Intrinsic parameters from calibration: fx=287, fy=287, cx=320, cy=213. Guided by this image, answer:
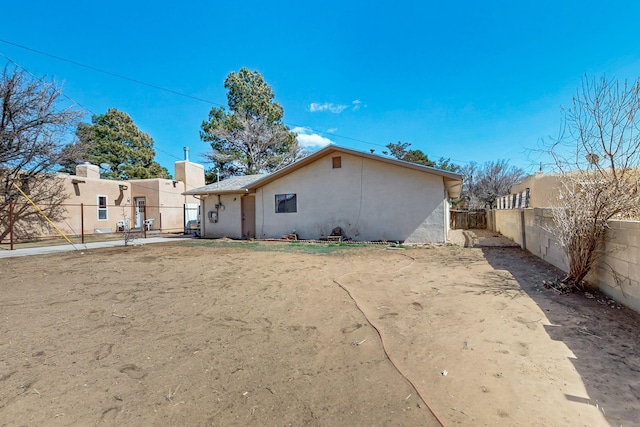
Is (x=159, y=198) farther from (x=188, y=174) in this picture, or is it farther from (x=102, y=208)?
(x=188, y=174)

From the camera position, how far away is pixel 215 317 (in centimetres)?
400

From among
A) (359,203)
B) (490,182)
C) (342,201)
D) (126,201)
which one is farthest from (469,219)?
(126,201)

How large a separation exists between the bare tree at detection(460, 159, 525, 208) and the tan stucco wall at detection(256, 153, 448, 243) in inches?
758

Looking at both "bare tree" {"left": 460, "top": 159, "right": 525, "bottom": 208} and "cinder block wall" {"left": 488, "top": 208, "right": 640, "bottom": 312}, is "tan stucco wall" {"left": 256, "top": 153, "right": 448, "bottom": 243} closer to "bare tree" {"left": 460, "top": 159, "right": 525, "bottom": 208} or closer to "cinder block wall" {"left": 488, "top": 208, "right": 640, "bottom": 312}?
"cinder block wall" {"left": 488, "top": 208, "right": 640, "bottom": 312}

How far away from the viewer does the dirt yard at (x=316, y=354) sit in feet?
6.77

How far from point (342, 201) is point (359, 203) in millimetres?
818

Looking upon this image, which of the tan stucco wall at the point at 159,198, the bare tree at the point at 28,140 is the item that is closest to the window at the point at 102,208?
the tan stucco wall at the point at 159,198

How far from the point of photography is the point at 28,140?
519 inches

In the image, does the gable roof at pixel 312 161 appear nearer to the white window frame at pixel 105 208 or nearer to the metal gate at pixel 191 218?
the metal gate at pixel 191 218

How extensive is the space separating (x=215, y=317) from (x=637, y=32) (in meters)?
10.5

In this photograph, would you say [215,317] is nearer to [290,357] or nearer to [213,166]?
[290,357]

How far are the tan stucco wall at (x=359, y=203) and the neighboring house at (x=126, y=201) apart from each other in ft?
29.9

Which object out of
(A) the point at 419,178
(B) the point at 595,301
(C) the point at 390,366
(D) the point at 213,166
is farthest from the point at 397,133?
(C) the point at 390,366

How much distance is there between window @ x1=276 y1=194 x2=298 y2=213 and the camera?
571 inches
